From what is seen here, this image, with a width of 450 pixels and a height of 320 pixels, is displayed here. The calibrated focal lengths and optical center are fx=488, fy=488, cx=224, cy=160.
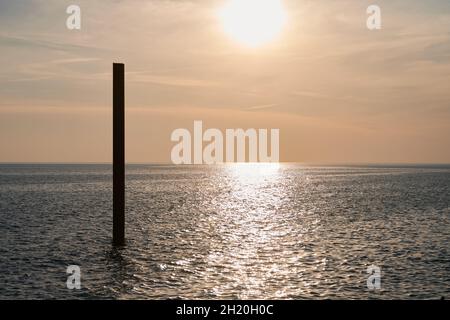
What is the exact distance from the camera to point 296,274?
25.2m

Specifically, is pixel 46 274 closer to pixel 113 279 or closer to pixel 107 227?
pixel 113 279

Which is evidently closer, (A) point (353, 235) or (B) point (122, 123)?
(B) point (122, 123)

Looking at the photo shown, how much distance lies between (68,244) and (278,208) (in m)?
38.4

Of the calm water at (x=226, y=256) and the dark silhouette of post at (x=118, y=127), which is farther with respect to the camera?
the dark silhouette of post at (x=118, y=127)

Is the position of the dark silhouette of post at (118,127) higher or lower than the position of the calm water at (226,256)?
higher

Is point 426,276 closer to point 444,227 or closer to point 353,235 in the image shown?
point 353,235

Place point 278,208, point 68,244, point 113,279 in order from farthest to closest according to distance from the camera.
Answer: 1. point 278,208
2. point 68,244
3. point 113,279

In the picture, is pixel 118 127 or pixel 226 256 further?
pixel 226 256

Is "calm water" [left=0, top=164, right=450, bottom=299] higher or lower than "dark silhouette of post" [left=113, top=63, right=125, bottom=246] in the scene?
lower

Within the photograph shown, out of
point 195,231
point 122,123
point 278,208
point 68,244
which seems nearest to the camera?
point 122,123

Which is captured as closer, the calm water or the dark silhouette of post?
the calm water

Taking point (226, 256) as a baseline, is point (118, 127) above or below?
above

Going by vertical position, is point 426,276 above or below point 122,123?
below
